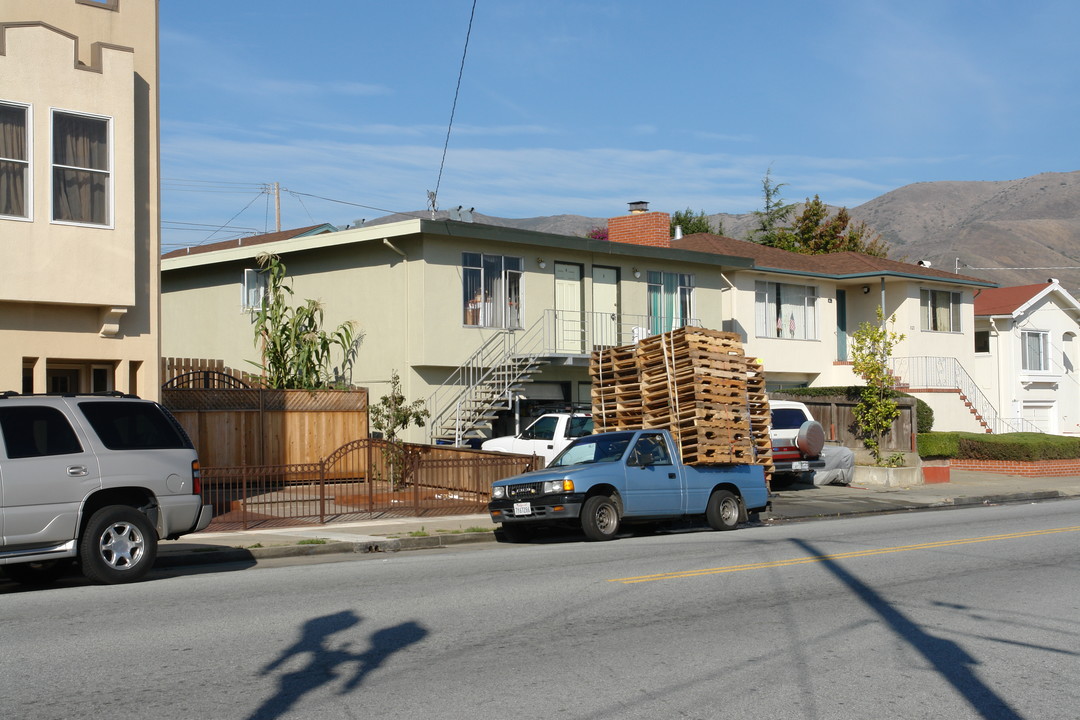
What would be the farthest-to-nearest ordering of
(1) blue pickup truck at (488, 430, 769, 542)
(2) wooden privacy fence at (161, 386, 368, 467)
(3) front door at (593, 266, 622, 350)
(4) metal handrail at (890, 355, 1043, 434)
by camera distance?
(4) metal handrail at (890, 355, 1043, 434), (3) front door at (593, 266, 622, 350), (2) wooden privacy fence at (161, 386, 368, 467), (1) blue pickup truck at (488, 430, 769, 542)

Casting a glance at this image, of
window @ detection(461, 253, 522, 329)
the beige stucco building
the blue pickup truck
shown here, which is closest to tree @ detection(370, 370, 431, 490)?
the beige stucco building

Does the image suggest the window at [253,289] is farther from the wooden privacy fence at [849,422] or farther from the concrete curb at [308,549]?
the concrete curb at [308,549]

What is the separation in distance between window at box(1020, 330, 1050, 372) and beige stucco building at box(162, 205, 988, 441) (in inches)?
342

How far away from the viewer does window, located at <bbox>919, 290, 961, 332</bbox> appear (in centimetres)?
3997

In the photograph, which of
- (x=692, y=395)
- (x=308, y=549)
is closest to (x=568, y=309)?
(x=692, y=395)

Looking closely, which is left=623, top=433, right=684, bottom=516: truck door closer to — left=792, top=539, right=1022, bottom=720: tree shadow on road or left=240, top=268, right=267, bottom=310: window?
left=792, top=539, right=1022, bottom=720: tree shadow on road

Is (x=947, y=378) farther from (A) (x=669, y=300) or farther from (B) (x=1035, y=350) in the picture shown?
(A) (x=669, y=300)

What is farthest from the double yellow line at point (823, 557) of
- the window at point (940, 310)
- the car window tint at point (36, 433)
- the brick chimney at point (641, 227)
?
the window at point (940, 310)

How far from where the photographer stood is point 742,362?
62.8 feet

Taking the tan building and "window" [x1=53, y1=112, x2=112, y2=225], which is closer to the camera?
the tan building

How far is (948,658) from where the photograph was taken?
7.96 metres

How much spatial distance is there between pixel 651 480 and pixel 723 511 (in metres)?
1.77

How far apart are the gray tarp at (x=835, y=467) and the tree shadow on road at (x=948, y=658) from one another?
52.9 feet

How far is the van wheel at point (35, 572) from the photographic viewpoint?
40.9ft
